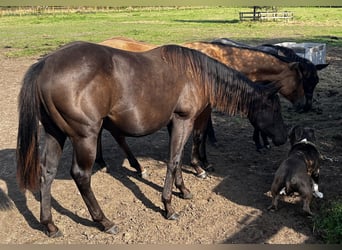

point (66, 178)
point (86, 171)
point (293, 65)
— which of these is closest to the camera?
point (86, 171)

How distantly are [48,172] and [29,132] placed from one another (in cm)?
60

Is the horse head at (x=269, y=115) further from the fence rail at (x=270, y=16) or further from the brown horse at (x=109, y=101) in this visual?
the fence rail at (x=270, y=16)

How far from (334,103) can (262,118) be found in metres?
4.34

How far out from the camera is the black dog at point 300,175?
4270 millimetres

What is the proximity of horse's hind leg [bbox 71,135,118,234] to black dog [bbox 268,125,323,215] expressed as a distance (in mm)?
1927

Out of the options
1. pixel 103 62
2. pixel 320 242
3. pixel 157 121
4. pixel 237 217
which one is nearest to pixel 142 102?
pixel 157 121

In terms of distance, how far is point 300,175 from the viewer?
14.0 feet

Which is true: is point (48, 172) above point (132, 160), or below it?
above

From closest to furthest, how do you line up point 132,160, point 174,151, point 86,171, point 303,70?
point 86,171 < point 174,151 < point 132,160 < point 303,70

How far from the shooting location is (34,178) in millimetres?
4199

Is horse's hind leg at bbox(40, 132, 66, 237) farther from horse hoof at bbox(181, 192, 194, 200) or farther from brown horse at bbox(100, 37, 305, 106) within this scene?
brown horse at bbox(100, 37, 305, 106)

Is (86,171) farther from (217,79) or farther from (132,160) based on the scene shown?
(217,79)

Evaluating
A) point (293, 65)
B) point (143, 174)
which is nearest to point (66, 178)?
point (143, 174)

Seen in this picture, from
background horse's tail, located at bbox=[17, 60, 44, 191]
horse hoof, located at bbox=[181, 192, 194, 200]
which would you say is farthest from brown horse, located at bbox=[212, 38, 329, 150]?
background horse's tail, located at bbox=[17, 60, 44, 191]
